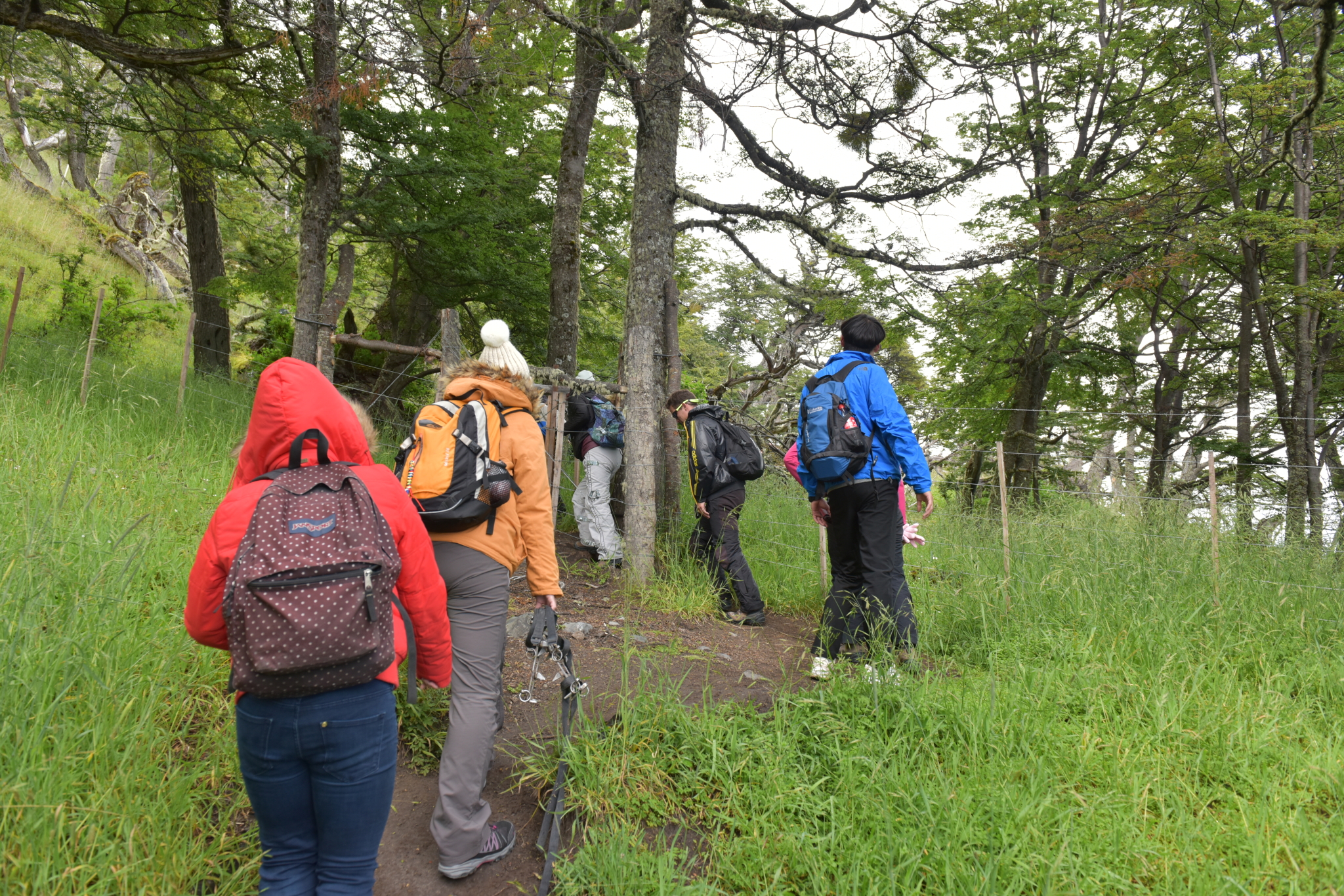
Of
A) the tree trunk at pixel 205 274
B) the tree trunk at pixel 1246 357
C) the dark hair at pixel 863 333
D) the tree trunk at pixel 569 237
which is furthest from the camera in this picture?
the tree trunk at pixel 205 274

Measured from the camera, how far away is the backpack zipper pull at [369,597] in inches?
64.6

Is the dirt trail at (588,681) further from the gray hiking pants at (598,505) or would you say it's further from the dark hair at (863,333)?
the dark hair at (863,333)

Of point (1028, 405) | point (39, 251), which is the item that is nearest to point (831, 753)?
point (1028, 405)

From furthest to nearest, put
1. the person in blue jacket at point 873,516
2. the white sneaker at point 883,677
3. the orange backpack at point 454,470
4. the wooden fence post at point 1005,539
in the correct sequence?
the wooden fence post at point 1005,539 → the person in blue jacket at point 873,516 → the white sneaker at point 883,677 → the orange backpack at point 454,470

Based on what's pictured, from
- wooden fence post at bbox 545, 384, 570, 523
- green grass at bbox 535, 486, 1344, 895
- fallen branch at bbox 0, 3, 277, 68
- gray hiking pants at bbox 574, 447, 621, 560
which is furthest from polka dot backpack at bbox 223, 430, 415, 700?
fallen branch at bbox 0, 3, 277, 68

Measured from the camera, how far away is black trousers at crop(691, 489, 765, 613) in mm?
5375

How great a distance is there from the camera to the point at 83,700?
2.31 m

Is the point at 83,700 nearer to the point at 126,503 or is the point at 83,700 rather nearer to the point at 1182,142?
the point at 126,503

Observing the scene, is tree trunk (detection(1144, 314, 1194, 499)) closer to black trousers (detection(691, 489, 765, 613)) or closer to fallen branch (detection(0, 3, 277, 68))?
black trousers (detection(691, 489, 765, 613))

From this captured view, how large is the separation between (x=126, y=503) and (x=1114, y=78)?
13.8m

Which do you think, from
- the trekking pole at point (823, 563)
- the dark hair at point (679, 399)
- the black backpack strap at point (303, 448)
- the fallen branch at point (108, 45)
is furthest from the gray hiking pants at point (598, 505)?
the fallen branch at point (108, 45)

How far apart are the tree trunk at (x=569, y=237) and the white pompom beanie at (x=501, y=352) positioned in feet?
16.3

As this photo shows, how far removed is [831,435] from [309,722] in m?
2.92

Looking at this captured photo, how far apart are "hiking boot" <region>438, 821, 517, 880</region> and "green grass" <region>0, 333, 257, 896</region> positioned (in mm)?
648
